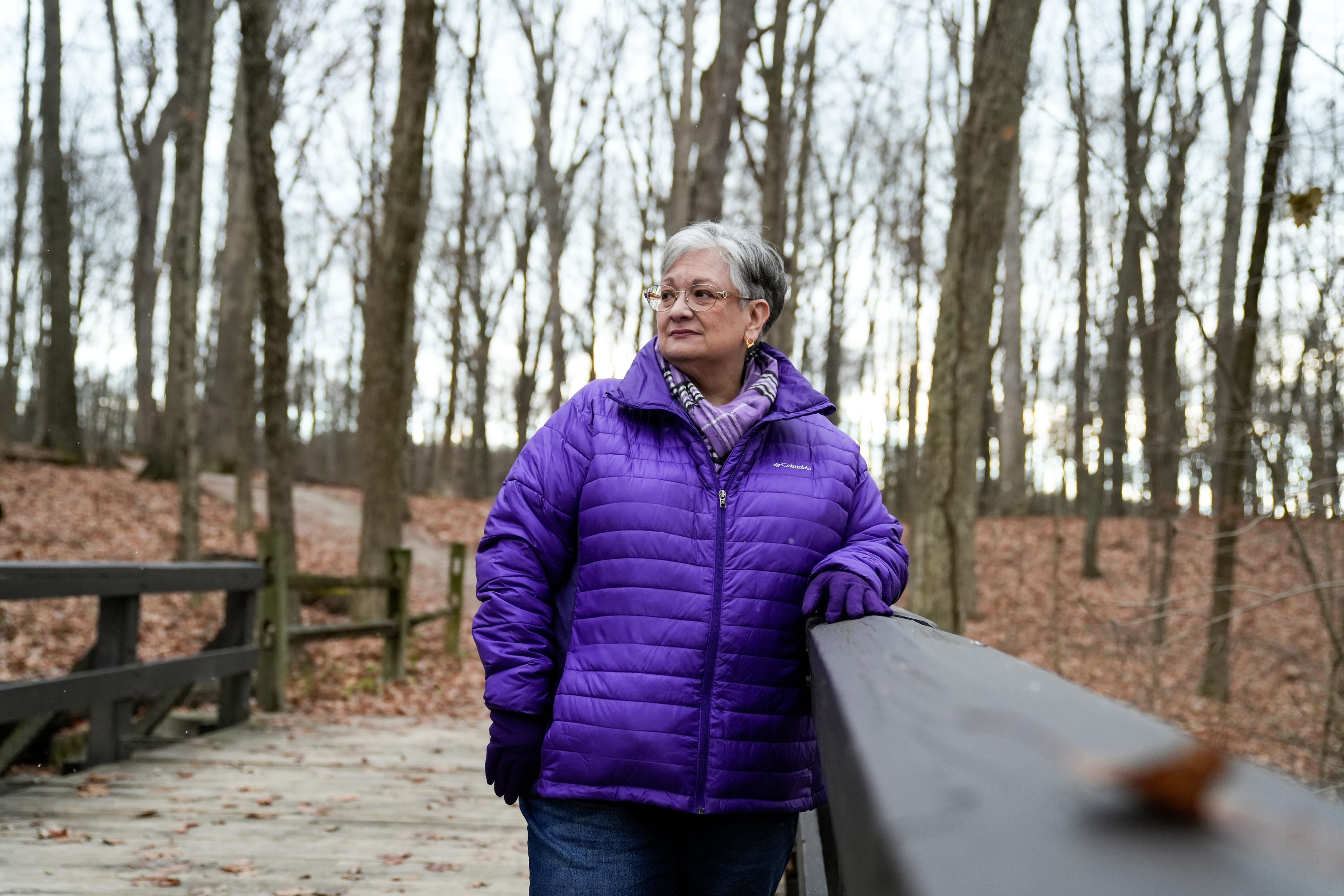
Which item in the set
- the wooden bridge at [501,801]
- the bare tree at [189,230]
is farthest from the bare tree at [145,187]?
the wooden bridge at [501,801]

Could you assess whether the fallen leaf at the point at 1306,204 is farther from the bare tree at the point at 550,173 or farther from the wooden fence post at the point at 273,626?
the bare tree at the point at 550,173

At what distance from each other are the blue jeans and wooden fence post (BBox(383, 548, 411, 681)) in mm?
7815

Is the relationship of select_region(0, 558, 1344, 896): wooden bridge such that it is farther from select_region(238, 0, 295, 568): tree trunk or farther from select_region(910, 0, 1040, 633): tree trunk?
select_region(910, 0, 1040, 633): tree trunk

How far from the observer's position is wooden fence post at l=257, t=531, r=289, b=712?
7.43 m

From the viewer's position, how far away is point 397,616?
9977mm

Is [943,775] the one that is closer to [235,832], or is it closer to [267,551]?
[235,832]

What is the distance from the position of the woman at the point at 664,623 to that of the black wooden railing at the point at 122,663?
3.10m

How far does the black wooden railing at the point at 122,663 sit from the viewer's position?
448cm

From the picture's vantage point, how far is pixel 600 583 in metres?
2.23

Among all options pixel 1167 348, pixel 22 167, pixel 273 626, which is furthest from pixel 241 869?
pixel 22 167

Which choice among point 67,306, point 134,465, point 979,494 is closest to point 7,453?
point 67,306

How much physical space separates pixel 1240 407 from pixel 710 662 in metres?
6.45

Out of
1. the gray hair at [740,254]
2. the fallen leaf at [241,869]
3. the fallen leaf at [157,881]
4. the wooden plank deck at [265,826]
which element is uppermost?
the gray hair at [740,254]

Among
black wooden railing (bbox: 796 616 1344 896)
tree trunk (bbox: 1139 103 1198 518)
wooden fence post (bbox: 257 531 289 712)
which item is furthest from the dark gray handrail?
tree trunk (bbox: 1139 103 1198 518)
